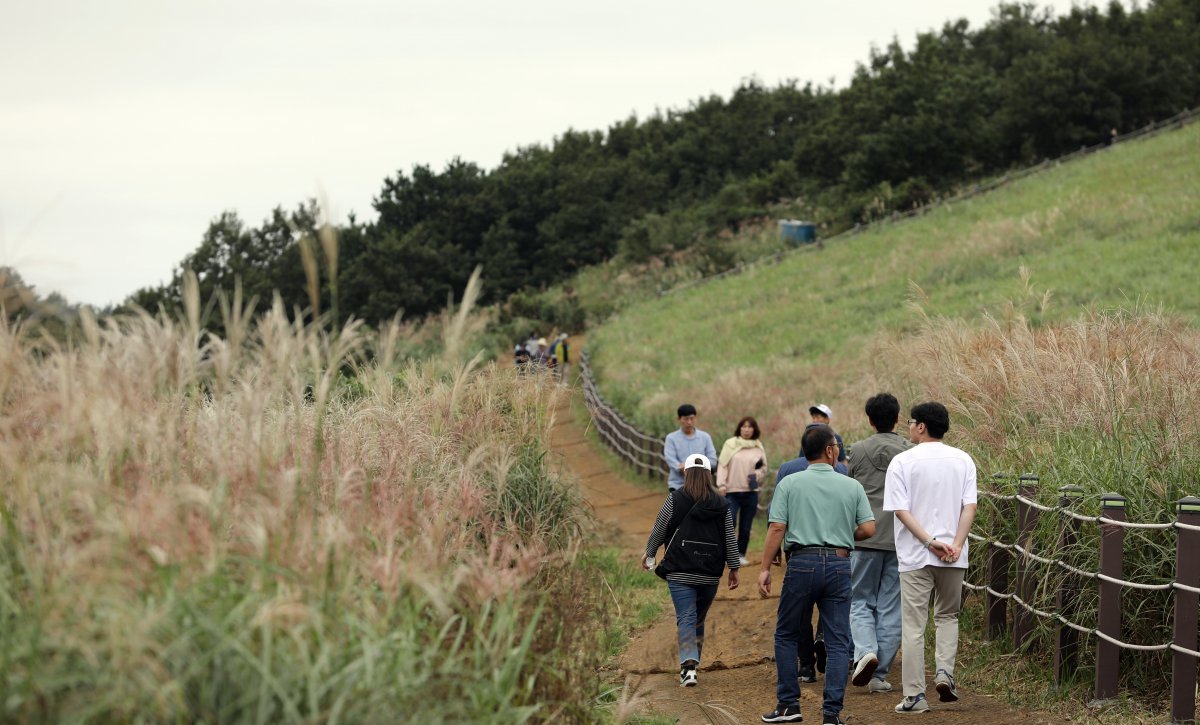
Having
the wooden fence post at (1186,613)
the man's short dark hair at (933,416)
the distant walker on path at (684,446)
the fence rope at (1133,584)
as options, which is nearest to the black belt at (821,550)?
the man's short dark hair at (933,416)

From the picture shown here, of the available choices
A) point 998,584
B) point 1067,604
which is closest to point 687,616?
point 998,584

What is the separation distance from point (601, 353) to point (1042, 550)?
2828 cm

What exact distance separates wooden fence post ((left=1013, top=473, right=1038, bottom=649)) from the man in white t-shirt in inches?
27.1

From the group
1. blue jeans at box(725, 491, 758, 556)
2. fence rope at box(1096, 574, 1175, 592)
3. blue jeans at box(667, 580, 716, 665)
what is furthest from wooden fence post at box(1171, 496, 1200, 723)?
blue jeans at box(725, 491, 758, 556)

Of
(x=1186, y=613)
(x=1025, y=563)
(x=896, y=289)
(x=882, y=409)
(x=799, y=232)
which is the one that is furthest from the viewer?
(x=799, y=232)

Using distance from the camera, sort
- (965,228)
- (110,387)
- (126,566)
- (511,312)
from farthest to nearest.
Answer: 1. (511,312)
2. (965,228)
3. (110,387)
4. (126,566)

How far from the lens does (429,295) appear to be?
53.8 metres

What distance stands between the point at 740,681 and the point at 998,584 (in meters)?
1.95

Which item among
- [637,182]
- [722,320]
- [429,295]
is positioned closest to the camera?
[722,320]

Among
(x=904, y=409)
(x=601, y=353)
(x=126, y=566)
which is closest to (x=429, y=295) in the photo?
(x=601, y=353)

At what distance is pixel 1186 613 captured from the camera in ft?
22.3

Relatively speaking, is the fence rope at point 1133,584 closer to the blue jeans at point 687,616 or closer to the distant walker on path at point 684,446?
the blue jeans at point 687,616

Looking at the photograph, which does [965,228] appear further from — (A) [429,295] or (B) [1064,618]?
(B) [1064,618]

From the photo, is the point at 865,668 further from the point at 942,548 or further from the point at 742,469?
the point at 742,469
